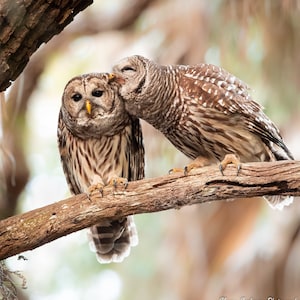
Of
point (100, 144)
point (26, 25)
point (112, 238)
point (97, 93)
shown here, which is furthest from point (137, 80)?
point (112, 238)

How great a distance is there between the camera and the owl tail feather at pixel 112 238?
3.34 m

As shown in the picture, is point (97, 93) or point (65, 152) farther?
point (65, 152)

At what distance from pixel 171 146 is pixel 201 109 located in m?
1.56

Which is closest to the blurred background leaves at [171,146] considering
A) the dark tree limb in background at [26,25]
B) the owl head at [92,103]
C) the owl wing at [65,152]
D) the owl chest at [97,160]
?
the owl wing at [65,152]

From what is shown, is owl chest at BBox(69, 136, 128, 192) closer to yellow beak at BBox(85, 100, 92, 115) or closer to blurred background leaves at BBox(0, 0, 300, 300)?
yellow beak at BBox(85, 100, 92, 115)

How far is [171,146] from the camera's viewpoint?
14.9 ft

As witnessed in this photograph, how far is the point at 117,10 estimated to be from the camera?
4914 mm

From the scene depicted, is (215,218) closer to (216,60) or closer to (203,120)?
(216,60)

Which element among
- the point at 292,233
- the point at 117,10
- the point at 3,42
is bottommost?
the point at 3,42

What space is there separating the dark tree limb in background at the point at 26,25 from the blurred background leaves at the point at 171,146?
1802 mm

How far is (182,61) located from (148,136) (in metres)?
0.58

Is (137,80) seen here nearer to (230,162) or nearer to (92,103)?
(92,103)

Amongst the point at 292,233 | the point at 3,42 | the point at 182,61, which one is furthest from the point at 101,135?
the point at 292,233

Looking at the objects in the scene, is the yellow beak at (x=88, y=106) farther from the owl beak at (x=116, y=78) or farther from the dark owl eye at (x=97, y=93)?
the owl beak at (x=116, y=78)
